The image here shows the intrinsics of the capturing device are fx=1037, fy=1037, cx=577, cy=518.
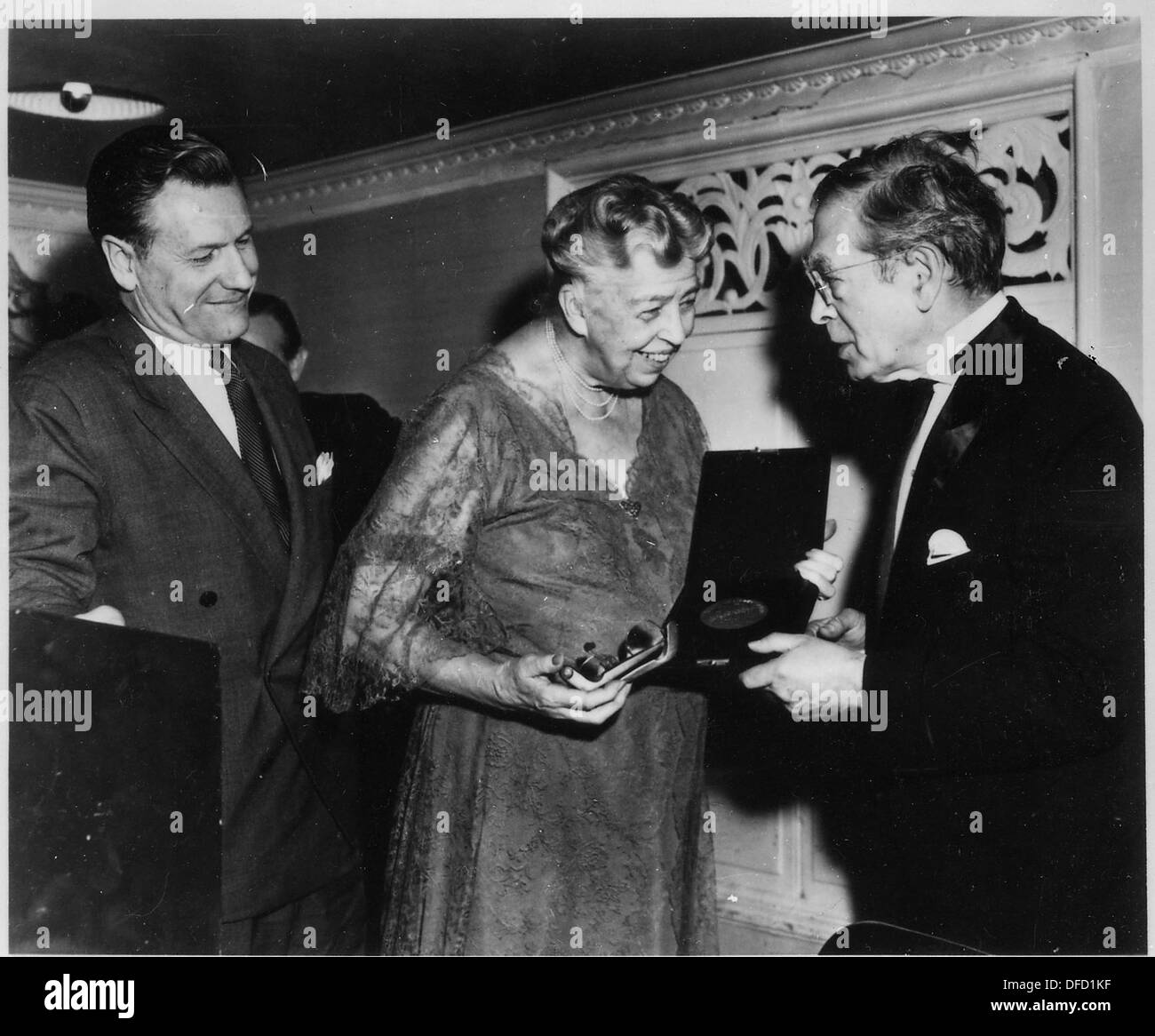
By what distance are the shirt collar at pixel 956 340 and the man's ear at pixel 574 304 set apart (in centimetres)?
62

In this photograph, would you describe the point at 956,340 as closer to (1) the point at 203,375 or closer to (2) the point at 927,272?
(2) the point at 927,272

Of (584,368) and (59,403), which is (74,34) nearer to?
(59,403)

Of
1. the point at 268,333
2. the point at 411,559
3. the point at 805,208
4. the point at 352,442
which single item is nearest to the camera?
the point at 411,559

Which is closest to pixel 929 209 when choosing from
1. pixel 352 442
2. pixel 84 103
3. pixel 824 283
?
pixel 824 283

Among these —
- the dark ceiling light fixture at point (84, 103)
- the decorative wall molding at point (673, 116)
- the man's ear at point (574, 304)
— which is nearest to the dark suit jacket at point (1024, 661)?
the man's ear at point (574, 304)

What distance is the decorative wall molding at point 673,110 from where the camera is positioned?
2180 millimetres

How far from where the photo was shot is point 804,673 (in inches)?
66.9

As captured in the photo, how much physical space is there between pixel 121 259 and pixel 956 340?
1.50 metres

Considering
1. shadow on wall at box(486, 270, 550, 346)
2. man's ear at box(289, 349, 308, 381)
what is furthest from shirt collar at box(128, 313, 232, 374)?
man's ear at box(289, 349, 308, 381)

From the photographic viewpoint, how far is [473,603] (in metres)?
1.89

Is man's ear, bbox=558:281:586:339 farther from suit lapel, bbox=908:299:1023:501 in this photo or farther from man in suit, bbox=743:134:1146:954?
suit lapel, bbox=908:299:1023:501

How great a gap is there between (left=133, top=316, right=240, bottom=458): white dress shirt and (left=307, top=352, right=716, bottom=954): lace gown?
1.21 ft
